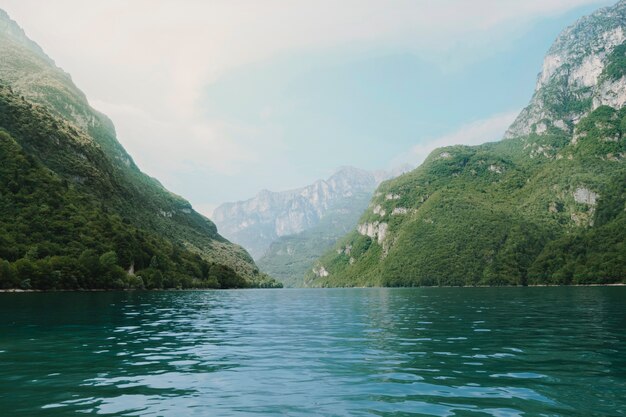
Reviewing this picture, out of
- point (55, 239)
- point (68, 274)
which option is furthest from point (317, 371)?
point (55, 239)

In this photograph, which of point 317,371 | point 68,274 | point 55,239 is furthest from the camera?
point 55,239

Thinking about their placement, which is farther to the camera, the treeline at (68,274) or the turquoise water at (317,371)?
the treeline at (68,274)

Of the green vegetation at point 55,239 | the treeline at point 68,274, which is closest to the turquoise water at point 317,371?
the treeline at point 68,274

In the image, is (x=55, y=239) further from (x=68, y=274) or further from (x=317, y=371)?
(x=317, y=371)

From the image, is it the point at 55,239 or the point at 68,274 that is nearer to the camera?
the point at 68,274

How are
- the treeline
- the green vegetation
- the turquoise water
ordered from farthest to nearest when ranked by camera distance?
1. the green vegetation
2. the treeline
3. the turquoise water

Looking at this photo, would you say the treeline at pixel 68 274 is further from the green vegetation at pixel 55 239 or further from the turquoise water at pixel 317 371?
the turquoise water at pixel 317 371

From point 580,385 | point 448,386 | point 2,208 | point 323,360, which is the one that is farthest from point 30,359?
point 2,208

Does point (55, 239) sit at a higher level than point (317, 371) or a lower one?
higher

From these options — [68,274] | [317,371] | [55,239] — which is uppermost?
[55,239]

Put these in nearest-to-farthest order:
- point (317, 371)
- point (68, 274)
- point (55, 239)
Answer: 1. point (317, 371)
2. point (68, 274)
3. point (55, 239)

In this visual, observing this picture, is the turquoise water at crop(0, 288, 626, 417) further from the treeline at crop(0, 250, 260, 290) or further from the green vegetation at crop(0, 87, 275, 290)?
the green vegetation at crop(0, 87, 275, 290)

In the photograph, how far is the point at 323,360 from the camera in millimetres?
25422

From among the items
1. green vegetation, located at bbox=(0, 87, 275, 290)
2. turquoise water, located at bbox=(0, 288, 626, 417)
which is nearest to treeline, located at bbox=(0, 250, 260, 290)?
green vegetation, located at bbox=(0, 87, 275, 290)
